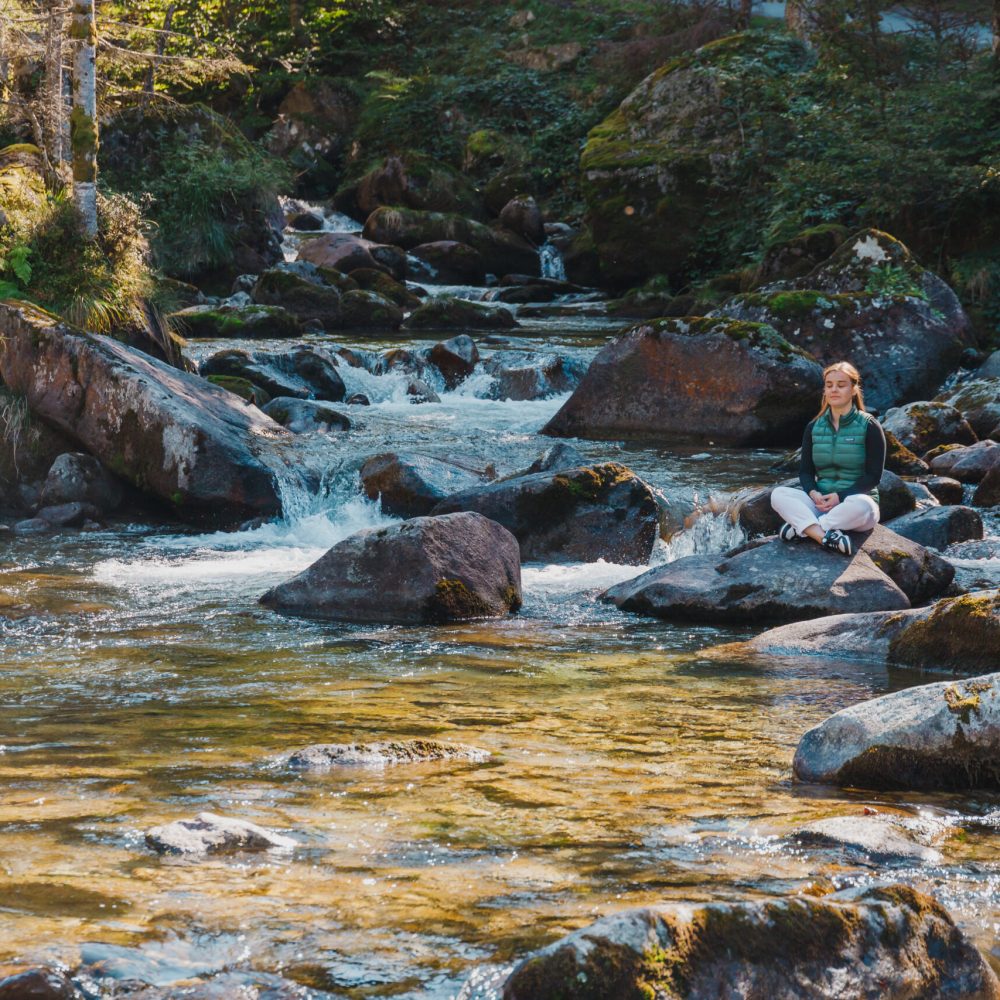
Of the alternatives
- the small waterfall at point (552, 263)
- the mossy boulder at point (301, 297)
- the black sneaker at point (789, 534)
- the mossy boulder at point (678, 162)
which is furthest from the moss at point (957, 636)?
the small waterfall at point (552, 263)

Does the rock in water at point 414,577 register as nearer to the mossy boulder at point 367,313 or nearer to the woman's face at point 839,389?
the woman's face at point 839,389

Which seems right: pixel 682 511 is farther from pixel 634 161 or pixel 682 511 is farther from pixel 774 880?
pixel 634 161

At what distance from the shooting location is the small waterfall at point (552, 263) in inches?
1124

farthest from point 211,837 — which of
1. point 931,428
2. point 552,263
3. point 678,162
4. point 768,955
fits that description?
point 552,263

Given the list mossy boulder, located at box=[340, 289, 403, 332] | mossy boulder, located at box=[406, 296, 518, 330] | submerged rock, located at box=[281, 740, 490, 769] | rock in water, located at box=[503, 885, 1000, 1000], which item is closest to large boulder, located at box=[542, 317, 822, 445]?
mossy boulder, located at box=[406, 296, 518, 330]

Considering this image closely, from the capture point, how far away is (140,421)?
470 inches

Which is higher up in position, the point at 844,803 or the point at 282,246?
the point at 282,246

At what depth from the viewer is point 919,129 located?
2041 centimetres

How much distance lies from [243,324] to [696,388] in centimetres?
925

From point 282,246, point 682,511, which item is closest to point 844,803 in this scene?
point 682,511

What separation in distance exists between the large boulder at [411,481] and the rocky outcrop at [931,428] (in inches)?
196

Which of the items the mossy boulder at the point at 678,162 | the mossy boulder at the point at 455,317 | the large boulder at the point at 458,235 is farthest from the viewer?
the large boulder at the point at 458,235

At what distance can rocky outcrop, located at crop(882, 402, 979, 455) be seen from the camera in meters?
13.8

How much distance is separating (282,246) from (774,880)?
1056 inches
